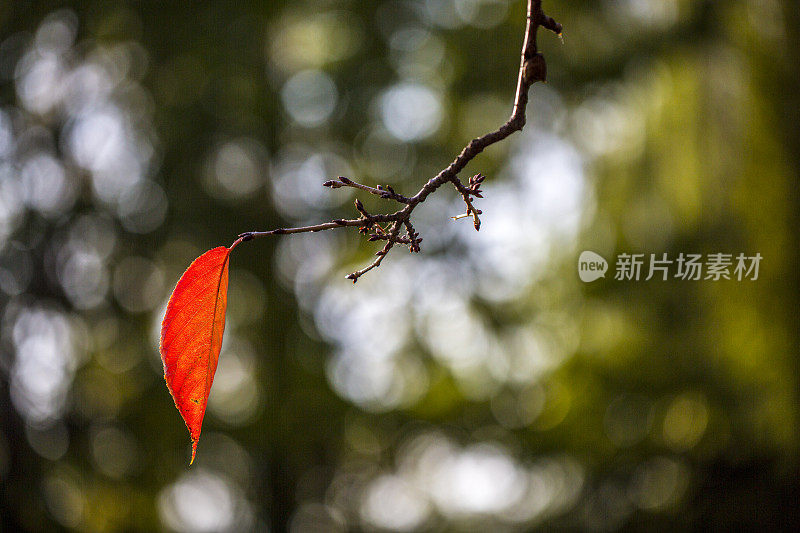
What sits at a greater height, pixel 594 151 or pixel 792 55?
pixel 792 55

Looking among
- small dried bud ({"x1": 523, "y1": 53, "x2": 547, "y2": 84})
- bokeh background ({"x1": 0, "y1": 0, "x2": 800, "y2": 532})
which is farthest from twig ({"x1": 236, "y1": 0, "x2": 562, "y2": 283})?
bokeh background ({"x1": 0, "y1": 0, "x2": 800, "y2": 532})

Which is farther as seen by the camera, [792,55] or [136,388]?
[136,388]

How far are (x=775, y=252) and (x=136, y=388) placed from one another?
2.87 m

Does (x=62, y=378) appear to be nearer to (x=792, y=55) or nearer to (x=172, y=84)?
(x=172, y=84)

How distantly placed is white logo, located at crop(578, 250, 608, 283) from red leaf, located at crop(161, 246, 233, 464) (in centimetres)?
267

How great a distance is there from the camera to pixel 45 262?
302 cm

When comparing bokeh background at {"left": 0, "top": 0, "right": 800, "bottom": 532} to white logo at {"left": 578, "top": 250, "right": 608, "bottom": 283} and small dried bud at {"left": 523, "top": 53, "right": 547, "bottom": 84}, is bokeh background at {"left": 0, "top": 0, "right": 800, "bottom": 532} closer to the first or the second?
white logo at {"left": 578, "top": 250, "right": 608, "bottom": 283}

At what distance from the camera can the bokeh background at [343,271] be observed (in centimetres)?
288

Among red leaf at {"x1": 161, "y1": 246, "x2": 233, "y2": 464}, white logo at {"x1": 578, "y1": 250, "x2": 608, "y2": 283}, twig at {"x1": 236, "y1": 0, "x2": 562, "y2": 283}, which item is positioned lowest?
red leaf at {"x1": 161, "y1": 246, "x2": 233, "y2": 464}

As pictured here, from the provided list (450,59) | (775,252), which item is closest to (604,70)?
(450,59)

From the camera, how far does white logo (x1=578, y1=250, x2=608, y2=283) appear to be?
9.52ft

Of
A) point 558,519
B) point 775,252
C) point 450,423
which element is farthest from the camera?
point 450,423

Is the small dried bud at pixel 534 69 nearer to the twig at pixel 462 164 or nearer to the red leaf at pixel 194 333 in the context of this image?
the twig at pixel 462 164

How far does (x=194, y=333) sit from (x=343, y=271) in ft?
8.70
